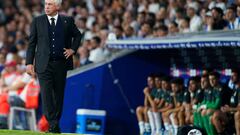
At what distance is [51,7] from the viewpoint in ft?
44.0

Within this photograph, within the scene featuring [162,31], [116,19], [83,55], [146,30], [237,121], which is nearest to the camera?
[237,121]

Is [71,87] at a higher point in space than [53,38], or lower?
lower

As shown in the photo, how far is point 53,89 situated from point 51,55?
0.53 meters

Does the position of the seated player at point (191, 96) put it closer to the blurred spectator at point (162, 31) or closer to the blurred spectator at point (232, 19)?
the blurred spectator at point (232, 19)

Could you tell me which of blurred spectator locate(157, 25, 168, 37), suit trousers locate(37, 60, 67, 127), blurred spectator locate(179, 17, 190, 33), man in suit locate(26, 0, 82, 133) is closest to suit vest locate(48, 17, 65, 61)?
man in suit locate(26, 0, 82, 133)

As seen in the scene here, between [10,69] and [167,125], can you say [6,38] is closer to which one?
[10,69]

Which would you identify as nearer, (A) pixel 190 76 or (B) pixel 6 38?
(A) pixel 190 76

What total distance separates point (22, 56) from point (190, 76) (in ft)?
20.6

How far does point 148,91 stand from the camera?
18203 millimetres

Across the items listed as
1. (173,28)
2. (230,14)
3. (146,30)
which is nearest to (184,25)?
(173,28)

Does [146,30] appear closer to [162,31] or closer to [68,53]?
[162,31]

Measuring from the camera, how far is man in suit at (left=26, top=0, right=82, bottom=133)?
527 inches

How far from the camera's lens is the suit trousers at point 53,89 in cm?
1335

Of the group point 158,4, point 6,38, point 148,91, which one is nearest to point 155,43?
point 148,91
